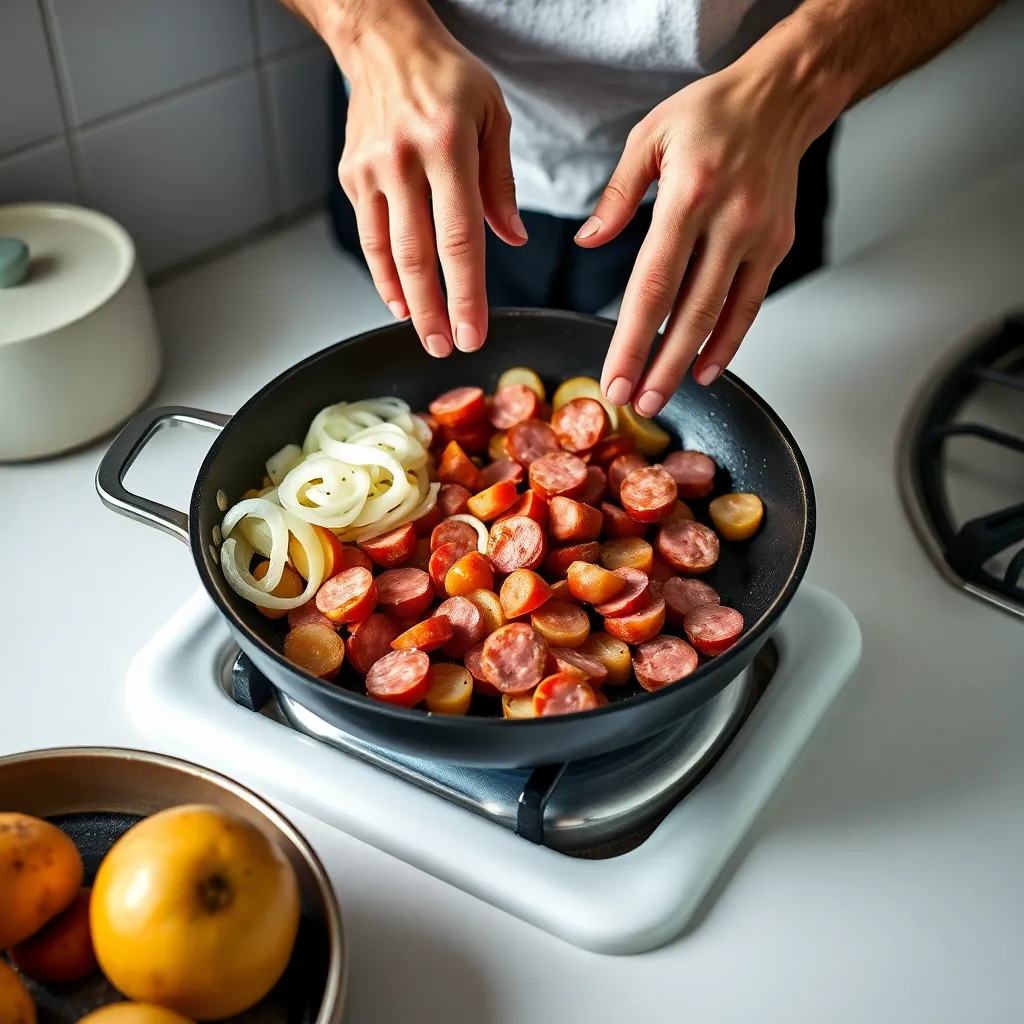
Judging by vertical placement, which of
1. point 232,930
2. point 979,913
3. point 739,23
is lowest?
point 979,913

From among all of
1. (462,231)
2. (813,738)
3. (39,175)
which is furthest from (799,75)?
(39,175)

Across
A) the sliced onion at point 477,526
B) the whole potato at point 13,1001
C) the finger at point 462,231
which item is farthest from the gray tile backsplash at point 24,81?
the whole potato at point 13,1001

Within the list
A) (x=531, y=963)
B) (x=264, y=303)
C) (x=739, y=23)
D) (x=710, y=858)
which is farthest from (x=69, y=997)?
(x=739, y=23)

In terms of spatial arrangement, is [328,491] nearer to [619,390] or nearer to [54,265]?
[619,390]

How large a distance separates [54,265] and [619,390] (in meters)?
0.53

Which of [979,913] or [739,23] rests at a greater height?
[739,23]

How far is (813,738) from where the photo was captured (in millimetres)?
771

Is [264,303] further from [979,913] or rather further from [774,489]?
[979,913]

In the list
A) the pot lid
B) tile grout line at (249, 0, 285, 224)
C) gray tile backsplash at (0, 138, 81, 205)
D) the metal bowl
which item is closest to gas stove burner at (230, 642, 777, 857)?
the metal bowl

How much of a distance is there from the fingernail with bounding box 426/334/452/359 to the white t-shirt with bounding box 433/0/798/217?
34 centimetres

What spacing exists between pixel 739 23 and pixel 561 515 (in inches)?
18.5

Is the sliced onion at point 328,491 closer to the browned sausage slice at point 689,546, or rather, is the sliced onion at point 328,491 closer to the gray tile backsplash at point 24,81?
the browned sausage slice at point 689,546

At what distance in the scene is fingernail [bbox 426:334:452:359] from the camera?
0.78 meters

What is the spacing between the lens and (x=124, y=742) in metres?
0.75
